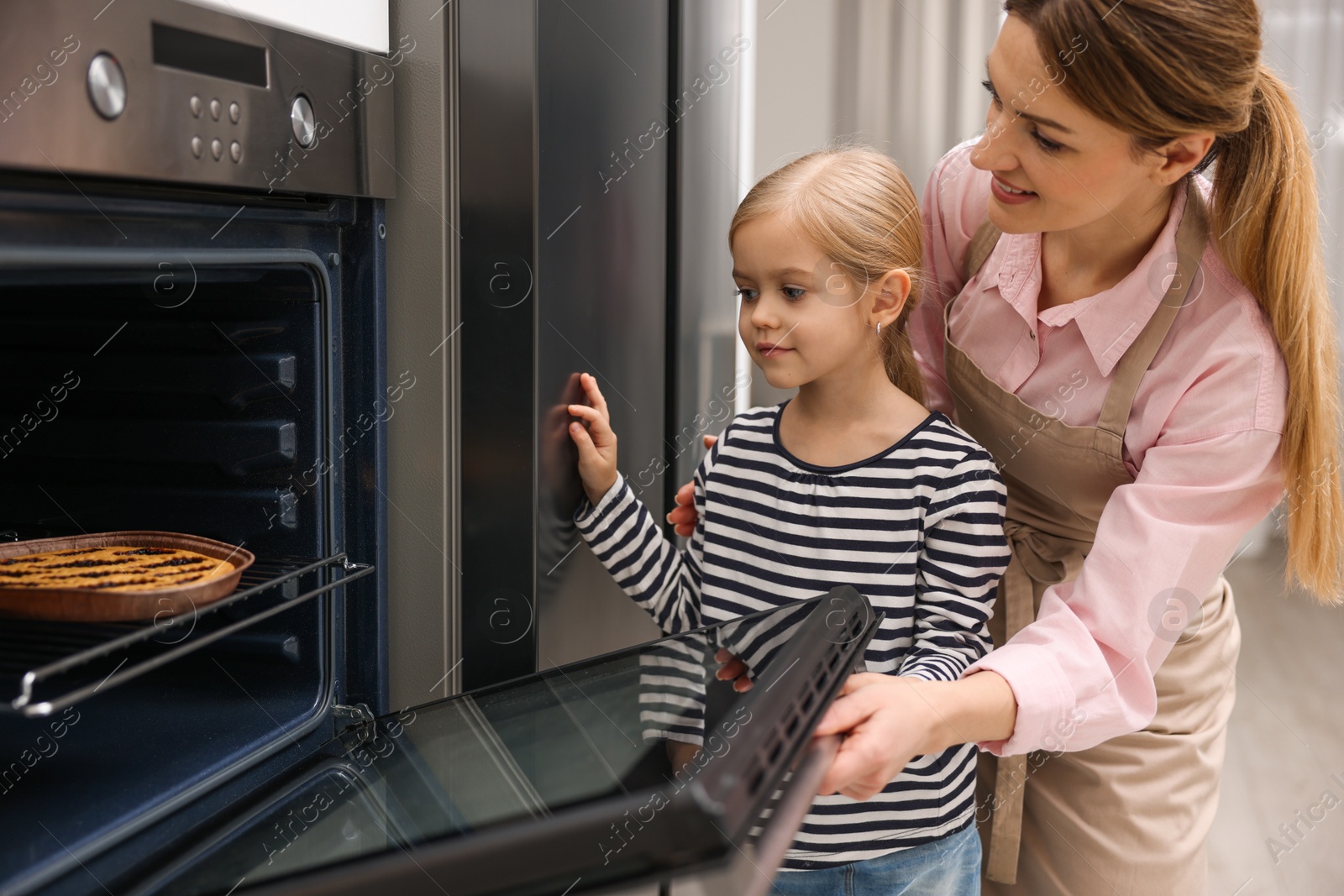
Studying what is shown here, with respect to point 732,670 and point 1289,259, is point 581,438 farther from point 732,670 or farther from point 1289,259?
point 1289,259

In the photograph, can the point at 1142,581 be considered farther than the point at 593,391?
No

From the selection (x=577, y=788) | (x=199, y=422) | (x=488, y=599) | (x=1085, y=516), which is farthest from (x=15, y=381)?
(x=1085, y=516)

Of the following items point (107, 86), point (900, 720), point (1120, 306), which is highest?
point (107, 86)

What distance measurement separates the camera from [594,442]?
1121 millimetres

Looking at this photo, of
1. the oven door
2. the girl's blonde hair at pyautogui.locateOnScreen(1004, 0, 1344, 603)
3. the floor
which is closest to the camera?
the oven door

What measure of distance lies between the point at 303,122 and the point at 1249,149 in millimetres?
895

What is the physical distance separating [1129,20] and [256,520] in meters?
0.89

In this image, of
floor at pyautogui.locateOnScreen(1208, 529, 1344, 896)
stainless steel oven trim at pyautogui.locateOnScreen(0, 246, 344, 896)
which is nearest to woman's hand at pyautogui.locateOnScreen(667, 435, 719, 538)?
stainless steel oven trim at pyautogui.locateOnScreen(0, 246, 344, 896)

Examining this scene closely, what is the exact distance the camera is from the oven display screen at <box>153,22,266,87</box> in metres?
0.65

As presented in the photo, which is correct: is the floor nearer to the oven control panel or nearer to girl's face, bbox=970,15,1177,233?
girl's face, bbox=970,15,1177,233

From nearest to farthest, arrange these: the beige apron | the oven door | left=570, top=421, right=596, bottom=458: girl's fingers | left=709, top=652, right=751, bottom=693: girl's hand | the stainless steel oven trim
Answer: the oven door < the stainless steel oven trim < left=709, top=652, right=751, bottom=693: girl's hand < left=570, top=421, right=596, bottom=458: girl's fingers < the beige apron

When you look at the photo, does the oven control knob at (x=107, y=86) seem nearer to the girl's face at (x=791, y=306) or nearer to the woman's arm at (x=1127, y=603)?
the girl's face at (x=791, y=306)

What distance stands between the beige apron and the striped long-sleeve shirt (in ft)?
0.36

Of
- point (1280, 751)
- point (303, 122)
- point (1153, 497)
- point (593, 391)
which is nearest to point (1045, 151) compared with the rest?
point (1153, 497)
